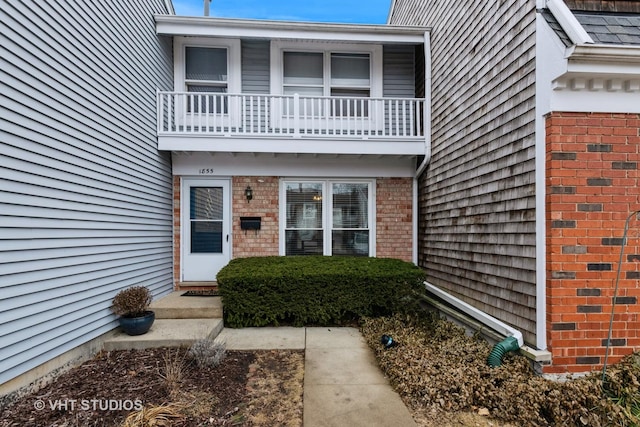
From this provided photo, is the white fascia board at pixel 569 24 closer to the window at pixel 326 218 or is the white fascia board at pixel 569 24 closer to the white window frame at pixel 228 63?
the window at pixel 326 218

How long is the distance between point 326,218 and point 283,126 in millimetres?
Result: 2045

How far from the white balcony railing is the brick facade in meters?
1.02

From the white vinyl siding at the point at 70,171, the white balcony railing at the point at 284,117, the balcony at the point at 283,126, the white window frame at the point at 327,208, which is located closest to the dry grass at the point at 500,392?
the white window frame at the point at 327,208

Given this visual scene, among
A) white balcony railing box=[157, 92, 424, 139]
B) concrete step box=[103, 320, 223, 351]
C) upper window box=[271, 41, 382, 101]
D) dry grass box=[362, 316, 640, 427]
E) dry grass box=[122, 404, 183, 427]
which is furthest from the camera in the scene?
upper window box=[271, 41, 382, 101]

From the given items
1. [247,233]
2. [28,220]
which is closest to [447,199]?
[247,233]

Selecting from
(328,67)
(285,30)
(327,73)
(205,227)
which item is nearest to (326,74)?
(327,73)

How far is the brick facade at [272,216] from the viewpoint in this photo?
258 inches

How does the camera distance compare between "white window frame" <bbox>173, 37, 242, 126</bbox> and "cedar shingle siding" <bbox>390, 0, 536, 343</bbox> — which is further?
"white window frame" <bbox>173, 37, 242, 126</bbox>

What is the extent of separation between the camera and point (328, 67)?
6719mm

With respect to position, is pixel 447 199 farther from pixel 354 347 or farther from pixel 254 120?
pixel 254 120

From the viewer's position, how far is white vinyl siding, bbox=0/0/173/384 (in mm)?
2914

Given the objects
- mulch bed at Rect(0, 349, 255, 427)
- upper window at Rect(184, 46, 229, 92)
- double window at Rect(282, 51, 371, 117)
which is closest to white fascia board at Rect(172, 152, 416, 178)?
double window at Rect(282, 51, 371, 117)

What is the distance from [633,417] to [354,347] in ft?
8.88

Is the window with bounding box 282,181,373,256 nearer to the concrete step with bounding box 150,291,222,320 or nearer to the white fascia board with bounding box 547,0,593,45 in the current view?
the concrete step with bounding box 150,291,222,320
